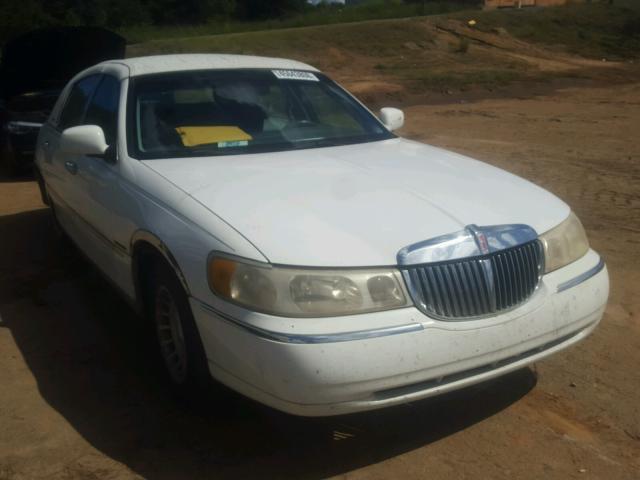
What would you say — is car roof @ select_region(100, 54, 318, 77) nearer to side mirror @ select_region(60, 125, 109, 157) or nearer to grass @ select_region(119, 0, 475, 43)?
side mirror @ select_region(60, 125, 109, 157)

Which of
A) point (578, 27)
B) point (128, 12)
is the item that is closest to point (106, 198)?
point (578, 27)

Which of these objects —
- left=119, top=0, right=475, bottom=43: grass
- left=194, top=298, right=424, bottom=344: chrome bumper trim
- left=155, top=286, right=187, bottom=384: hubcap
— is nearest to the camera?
left=194, top=298, right=424, bottom=344: chrome bumper trim

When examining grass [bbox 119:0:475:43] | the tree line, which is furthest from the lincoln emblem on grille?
grass [bbox 119:0:475:43]

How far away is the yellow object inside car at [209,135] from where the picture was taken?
4770 millimetres

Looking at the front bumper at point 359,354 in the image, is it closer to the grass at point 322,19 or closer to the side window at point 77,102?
the side window at point 77,102

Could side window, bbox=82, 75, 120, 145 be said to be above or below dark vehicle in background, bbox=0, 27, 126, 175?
above

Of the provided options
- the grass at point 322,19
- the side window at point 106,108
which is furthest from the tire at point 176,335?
the grass at point 322,19

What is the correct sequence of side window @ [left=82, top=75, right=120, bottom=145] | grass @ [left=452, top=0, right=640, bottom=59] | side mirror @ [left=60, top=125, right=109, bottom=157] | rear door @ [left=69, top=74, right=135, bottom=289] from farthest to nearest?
grass @ [left=452, top=0, right=640, bottom=59] → side window @ [left=82, top=75, right=120, bottom=145] → side mirror @ [left=60, top=125, right=109, bottom=157] → rear door @ [left=69, top=74, right=135, bottom=289]

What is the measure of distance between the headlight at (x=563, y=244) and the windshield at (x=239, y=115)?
1559mm

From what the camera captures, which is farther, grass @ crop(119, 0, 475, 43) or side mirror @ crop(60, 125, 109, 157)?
grass @ crop(119, 0, 475, 43)

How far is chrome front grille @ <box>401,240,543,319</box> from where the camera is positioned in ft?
11.0

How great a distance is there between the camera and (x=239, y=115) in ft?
16.7

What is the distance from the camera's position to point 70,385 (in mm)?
4422

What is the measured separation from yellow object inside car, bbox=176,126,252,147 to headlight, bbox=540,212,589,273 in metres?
1.89
